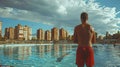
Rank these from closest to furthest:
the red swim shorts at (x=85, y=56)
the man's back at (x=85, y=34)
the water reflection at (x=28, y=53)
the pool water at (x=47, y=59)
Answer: the red swim shorts at (x=85, y=56) < the man's back at (x=85, y=34) < the pool water at (x=47, y=59) < the water reflection at (x=28, y=53)

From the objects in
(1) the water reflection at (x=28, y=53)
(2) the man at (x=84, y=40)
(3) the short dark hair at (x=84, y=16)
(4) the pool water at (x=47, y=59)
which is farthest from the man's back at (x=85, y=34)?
(1) the water reflection at (x=28, y=53)

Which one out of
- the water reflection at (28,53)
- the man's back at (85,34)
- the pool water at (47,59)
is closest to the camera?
the man's back at (85,34)

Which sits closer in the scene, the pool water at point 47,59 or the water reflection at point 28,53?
the pool water at point 47,59

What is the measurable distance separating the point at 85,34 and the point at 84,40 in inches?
5.2

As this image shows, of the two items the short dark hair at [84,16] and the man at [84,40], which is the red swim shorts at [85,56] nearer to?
the man at [84,40]

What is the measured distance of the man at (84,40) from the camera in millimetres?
4500

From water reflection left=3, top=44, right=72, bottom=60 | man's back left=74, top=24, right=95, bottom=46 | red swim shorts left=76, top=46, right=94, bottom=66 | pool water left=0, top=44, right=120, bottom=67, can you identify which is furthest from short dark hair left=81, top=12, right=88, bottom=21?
water reflection left=3, top=44, right=72, bottom=60

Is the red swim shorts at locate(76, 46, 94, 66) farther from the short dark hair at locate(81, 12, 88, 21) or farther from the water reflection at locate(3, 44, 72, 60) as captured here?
the water reflection at locate(3, 44, 72, 60)

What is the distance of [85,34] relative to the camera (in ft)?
15.3

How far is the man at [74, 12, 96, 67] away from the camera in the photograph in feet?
14.8

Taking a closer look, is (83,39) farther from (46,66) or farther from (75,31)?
(46,66)

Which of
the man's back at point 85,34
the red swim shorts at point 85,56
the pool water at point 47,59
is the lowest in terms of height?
the pool water at point 47,59

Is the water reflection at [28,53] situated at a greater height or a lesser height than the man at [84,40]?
lesser

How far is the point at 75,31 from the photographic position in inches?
185
